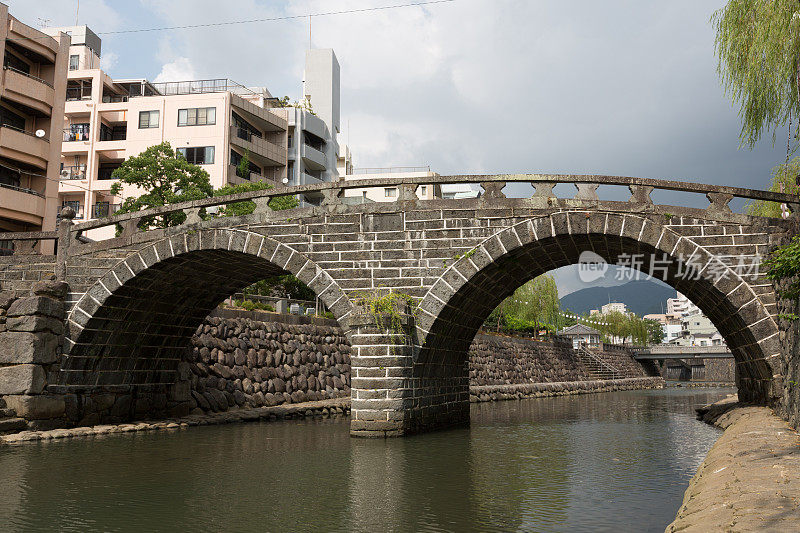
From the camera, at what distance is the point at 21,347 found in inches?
663

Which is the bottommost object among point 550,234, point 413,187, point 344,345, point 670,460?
point 670,460

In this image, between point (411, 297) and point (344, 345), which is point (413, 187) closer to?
point (411, 297)

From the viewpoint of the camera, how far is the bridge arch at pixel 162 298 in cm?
1720

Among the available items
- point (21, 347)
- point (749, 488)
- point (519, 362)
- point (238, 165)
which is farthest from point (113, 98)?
point (749, 488)

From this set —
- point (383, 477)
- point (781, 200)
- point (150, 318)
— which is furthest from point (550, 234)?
point (150, 318)

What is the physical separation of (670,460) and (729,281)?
410 centimetres

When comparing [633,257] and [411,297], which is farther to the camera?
[633,257]

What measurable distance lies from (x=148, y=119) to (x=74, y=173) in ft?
20.3

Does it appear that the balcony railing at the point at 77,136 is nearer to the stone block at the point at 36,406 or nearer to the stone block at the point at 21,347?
the stone block at the point at 21,347

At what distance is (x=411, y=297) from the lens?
53.4ft

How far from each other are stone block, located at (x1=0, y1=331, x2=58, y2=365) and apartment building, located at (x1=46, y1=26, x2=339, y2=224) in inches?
1140

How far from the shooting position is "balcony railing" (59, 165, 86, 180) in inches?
1885

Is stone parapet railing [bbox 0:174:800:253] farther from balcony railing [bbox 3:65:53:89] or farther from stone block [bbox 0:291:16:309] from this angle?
balcony railing [bbox 3:65:53:89]

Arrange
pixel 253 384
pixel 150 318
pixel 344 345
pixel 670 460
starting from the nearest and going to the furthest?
pixel 670 460, pixel 150 318, pixel 253 384, pixel 344 345
